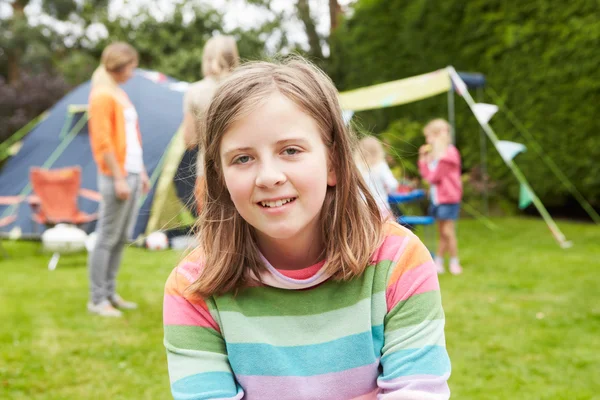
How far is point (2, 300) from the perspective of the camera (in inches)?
189

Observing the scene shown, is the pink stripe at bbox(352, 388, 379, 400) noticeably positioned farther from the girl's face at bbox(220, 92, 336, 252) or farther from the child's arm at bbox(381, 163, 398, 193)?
the child's arm at bbox(381, 163, 398, 193)

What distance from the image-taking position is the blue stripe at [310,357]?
1.36 metres

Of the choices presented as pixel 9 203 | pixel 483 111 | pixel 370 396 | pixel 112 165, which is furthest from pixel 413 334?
pixel 9 203

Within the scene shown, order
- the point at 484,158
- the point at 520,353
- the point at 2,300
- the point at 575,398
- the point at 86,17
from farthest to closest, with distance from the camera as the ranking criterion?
the point at 86,17 < the point at 484,158 < the point at 2,300 < the point at 520,353 < the point at 575,398

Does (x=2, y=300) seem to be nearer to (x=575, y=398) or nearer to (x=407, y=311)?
(x=575, y=398)

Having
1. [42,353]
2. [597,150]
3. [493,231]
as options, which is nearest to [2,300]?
[42,353]

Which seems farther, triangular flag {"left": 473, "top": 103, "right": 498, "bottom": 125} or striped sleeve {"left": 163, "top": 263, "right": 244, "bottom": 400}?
triangular flag {"left": 473, "top": 103, "right": 498, "bottom": 125}

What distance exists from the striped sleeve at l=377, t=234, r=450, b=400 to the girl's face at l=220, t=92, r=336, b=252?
9.1 inches

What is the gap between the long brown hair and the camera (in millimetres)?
1373

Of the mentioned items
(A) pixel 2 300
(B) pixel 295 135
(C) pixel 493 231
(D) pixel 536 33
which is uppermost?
(B) pixel 295 135

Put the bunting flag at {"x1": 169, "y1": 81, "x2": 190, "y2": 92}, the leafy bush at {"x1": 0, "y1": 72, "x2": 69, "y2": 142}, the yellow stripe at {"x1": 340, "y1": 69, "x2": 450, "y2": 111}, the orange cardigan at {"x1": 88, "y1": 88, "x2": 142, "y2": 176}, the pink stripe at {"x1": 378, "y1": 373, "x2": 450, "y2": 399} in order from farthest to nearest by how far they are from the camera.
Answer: the leafy bush at {"x1": 0, "y1": 72, "x2": 69, "y2": 142}
the bunting flag at {"x1": 169, "y1": 81, "x2": 190, "y2": 92}
the yellow stripe at {"x1": 340, "y1": 69, "x2": 450, "y2": 111}
the orange cardigan at {"x1": 88, "y1": 88, "x2": 142, "y2": 176}
the pink stripe at {"x1": 378, "y1": 373, "x2": 450, "y2": 399}

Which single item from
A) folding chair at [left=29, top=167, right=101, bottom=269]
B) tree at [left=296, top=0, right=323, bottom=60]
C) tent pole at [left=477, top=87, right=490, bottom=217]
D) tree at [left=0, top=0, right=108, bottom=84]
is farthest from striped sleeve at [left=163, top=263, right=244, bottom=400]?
tree at [left=0, top=0, right=108, bottom=84]

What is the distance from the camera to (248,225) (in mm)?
1517

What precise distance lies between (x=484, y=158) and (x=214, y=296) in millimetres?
8403
